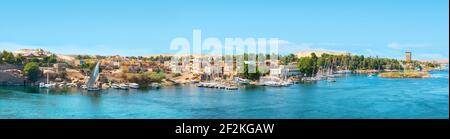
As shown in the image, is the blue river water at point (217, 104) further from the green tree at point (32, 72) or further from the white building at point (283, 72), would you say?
the white building at point (283, 72)

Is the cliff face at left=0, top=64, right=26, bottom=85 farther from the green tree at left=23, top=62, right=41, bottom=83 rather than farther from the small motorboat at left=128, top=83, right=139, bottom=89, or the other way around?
the small motorboat at left=128, top=83, right=139, bottom=89

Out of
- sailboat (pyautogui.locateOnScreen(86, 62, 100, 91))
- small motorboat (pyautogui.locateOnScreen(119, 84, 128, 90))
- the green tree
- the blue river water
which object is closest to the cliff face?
the green tree

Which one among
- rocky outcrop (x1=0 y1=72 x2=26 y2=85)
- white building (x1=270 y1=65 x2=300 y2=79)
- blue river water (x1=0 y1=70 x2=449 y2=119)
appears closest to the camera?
blue river water (x1=0 y1=70 x2=449 y2=119)

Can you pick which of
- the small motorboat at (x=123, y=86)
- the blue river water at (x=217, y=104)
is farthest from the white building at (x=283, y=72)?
the small motorboat at (x=123, y=86)

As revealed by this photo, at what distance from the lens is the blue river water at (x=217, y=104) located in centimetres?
567

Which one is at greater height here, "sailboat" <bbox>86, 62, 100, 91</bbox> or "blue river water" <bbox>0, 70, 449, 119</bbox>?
"sailboat" <bbox>86, 62, 100, 91</bbox>

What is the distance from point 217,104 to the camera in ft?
21.8

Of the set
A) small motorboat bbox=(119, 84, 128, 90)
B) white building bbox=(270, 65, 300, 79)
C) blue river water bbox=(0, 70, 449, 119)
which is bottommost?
blue river water bbox=(0, 70, 449, 119)

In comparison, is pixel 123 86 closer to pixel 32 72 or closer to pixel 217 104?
pixel 32 72

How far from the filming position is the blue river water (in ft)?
18.6

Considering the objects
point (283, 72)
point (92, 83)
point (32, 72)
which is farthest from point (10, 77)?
A: point (283, 72)

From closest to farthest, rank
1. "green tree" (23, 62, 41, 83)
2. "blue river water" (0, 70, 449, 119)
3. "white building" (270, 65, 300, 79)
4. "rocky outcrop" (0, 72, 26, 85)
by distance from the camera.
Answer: "blue river water" (0, 70, 449, 119), "rocky outcrop" (0, 72, 26, 85), "green tree" (23, 62, 41, 83), "white building" (270, 65, 300, 79)
